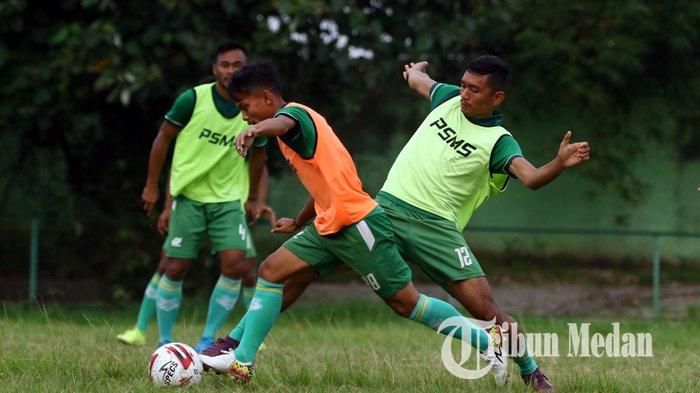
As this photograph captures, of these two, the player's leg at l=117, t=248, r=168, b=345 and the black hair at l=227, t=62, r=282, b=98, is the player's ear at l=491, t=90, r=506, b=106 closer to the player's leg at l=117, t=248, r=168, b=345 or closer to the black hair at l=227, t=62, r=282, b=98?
the black hair at l=227, t=62, r=282, b=98

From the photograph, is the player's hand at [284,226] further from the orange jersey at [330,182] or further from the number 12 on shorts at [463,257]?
the number 12 on shorts at [463,257]

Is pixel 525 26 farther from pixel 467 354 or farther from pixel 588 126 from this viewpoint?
pixel 467 354

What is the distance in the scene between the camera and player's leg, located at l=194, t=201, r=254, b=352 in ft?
27.1

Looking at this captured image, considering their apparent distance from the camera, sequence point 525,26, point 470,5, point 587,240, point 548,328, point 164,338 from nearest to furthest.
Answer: point 164,338, point 548,328, point 470,5, point 587,240, point 525,26

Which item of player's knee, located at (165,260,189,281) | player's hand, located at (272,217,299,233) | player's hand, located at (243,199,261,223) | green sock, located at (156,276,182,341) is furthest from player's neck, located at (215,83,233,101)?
player's hand, located at (272,217,299,233)

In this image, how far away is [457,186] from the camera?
6.60 m

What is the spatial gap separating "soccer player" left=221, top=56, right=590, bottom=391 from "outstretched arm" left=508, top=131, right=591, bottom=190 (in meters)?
0.10

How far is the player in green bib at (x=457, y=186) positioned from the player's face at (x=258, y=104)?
80 centimetres

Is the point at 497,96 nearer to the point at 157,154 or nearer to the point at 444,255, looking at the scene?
the point at 444,255

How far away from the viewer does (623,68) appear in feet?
Answer: 50.3

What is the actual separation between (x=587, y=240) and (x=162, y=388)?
8.66 meters

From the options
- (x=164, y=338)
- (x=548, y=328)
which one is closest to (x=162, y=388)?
(x=164, y=338)

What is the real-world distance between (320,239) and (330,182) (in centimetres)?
32

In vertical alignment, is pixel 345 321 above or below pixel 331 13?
below
